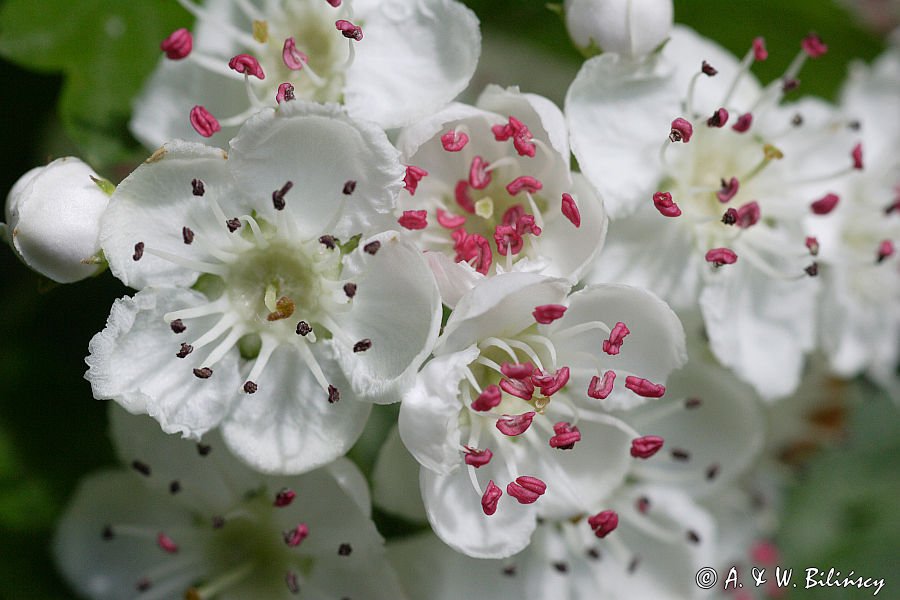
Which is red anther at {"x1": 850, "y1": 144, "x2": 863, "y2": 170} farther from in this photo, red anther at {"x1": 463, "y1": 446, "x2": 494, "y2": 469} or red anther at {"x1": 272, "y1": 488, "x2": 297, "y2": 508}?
red anther at {"x1": 272, "y1": 488, "x2": 297, "y2": 508}

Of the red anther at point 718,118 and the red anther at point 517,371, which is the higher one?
the red anther at point 718,118

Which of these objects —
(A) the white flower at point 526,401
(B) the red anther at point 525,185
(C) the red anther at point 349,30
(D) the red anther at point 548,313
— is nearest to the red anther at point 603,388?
(A) the white flower at point 526,401

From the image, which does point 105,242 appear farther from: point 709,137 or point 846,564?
point 846,564

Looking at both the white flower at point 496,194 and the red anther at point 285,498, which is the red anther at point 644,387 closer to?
the white flower at point 496,194

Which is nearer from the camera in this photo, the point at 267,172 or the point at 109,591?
the point at 267,172

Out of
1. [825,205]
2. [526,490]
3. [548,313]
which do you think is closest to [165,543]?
[526,490]

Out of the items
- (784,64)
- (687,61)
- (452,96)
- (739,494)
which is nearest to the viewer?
(452,96)

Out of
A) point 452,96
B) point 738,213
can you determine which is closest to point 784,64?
point 738,213
